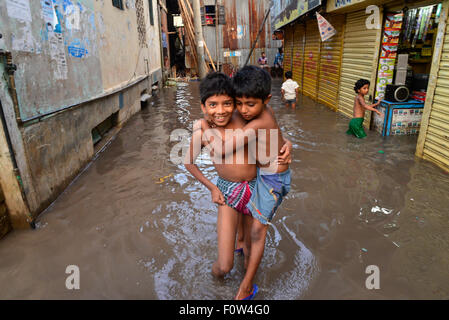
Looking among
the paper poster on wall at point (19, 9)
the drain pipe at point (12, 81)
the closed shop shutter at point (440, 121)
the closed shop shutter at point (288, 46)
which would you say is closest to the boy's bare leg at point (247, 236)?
the drain pipe at point (12, 81)

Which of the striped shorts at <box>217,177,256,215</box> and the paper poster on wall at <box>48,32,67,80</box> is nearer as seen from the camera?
the striped shorts at <box>217,177,256,215</box>

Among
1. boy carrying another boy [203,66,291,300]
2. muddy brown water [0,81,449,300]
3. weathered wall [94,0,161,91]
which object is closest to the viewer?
boy carrying another boy [203,66,291,300]

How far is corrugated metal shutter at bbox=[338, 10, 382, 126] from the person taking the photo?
674 cm

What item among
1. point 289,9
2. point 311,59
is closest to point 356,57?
point 311,59

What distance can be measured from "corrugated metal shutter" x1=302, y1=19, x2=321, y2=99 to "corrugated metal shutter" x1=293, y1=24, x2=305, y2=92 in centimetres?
56

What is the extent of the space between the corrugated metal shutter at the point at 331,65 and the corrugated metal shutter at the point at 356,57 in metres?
0.28

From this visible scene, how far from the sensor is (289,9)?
1081cm

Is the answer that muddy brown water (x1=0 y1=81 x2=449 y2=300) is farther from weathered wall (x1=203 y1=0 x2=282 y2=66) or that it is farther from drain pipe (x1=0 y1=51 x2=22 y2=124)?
weathered wall (x1=203 y1=0 x2=282 y2=66)

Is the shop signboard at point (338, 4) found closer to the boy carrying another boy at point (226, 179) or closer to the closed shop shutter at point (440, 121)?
the closed shop shutter at point (440, 121)


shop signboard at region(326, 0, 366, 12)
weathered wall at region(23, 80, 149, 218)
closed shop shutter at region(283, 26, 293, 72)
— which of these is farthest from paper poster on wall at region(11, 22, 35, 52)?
closed shop shutter at region(283, 26, 293, 72)

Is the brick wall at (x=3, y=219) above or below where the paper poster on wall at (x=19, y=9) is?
below

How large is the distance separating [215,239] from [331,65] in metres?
7.88

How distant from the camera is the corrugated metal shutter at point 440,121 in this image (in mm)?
4562
